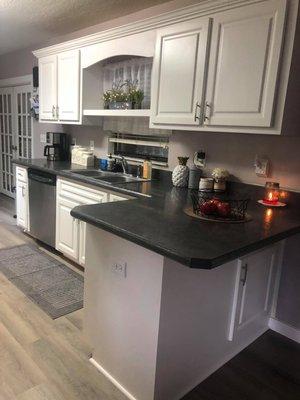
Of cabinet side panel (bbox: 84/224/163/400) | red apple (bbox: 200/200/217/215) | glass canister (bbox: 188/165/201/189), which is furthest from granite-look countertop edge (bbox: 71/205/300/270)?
glass canister (bbox: 188/165/201/189)

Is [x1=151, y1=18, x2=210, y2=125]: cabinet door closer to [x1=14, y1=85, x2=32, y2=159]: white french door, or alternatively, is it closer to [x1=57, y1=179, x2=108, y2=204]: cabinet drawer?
[x1=57, y1=179, x2=108, y2=204]: cabinet drawer

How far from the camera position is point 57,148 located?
12.9 feet

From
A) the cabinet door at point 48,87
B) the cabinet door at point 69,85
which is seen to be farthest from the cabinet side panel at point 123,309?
the cabinet door at point 48,87

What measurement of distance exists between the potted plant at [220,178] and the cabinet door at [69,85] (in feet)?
5.60

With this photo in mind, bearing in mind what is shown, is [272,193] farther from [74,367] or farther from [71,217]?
[71,217]

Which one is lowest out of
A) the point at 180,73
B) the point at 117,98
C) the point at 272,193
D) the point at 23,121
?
the point at 272,193

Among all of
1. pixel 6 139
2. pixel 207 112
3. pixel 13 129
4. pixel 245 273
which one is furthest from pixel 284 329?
pixel 6 139

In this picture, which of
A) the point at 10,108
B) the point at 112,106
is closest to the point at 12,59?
the point at 10,108

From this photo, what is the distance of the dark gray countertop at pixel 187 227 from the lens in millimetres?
1214

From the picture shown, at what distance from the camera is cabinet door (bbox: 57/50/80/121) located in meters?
3.20

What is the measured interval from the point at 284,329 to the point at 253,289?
568 mm

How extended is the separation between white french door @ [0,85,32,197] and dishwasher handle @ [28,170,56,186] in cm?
169

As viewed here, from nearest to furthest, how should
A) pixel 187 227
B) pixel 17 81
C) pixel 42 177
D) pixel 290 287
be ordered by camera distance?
pixel 187 227 < pixel 290 287 < pixel 42 177 < pixel 17 81

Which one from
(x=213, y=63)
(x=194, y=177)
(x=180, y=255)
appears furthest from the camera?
(x=194, y=177)
